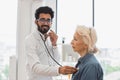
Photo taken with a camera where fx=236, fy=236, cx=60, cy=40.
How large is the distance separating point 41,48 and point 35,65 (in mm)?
242

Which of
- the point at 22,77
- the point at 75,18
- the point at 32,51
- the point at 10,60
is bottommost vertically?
the point at 22,77

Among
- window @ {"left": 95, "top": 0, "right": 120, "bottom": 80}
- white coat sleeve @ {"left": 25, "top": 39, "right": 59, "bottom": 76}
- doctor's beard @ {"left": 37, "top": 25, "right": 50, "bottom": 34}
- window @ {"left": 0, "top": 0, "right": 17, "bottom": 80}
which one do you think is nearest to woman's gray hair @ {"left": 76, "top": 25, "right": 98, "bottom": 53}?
white coat sleeve @ {"left": 25, "top": 39, "right": 59, "bottom": 76}

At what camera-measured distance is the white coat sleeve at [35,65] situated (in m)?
1.99

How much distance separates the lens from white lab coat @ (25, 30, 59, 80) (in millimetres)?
2023

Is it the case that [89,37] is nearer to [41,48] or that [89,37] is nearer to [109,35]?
[41,48]

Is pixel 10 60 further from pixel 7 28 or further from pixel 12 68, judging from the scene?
pixel 7 28

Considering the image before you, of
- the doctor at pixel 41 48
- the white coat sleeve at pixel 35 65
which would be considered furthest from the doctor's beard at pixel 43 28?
the white coat sleeve at pixel 35 65

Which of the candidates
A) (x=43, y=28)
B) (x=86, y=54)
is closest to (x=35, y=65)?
(x=43, y=28)

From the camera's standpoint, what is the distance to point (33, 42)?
218 centimetres

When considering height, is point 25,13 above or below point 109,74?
above

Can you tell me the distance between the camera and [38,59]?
2127 millimetres

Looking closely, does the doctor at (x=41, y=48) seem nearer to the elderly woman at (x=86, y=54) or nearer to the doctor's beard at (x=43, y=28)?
the doctor's beard at (x=43, y=28)

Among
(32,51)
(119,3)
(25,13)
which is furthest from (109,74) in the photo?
(32,51)

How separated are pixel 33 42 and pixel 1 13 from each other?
199cm
